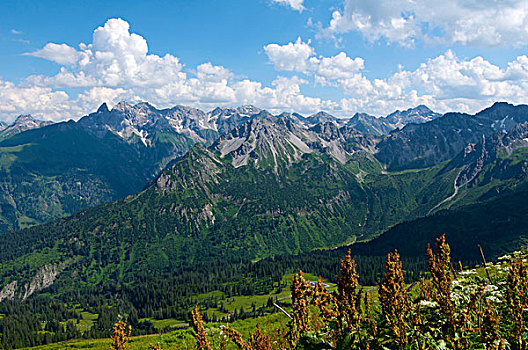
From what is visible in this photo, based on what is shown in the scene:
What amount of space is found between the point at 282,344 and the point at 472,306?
4780 millimetres

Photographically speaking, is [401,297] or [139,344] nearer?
[401,297]

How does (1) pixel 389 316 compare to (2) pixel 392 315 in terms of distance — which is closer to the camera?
(1) pixel 389 316

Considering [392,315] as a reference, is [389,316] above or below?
above

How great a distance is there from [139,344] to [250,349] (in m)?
35.2

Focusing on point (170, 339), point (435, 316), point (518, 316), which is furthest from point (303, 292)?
point (170, 339)

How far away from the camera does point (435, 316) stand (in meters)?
10.5

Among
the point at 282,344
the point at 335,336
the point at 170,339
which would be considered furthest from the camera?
the point at 170,339

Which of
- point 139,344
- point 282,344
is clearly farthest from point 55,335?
point 282,344

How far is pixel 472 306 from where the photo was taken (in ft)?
23.7

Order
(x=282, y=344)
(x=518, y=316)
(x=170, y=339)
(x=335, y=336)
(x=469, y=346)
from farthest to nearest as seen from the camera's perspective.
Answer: (x=170, y=339) → (x=282, y=344) → (x=469, y=346) → (x=335, y=336) → (x=518, y=316)

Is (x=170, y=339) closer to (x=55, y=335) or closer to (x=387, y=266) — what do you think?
(x=387, y=266)

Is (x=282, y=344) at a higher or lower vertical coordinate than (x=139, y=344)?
higher

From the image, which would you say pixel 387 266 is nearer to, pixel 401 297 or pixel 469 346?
pixel 401 297

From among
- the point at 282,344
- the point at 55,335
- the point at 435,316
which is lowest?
the point at 55,335
